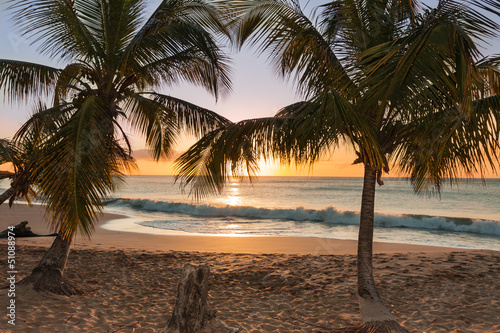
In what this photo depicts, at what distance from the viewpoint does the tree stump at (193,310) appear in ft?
13.6

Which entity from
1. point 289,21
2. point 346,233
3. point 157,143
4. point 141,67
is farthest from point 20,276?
point 346,233

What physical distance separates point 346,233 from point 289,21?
13336 millimetres

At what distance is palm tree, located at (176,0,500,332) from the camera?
3.86 meters

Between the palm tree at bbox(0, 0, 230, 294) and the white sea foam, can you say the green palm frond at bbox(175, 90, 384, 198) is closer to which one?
the palm tree at bbox(0, 0, 230, 294)

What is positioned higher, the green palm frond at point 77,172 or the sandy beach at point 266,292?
the green palm frond at point 77,172

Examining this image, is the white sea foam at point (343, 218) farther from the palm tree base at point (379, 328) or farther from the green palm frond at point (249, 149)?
the green palm frond at point (249, 149)

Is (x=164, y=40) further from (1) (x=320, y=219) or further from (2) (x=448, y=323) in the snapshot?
(1) (x=320, y=219)

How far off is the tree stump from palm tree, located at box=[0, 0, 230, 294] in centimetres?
150

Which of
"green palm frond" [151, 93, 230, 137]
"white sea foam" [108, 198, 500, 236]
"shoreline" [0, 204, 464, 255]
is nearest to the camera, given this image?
"green palm frond" [151, 93, 230, 137]

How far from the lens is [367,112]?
4777 mm

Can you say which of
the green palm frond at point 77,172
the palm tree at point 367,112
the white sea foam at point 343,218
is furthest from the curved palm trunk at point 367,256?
the white sea foam at point 343,218

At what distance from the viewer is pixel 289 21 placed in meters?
5.54

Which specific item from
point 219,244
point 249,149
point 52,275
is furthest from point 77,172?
point 219,244

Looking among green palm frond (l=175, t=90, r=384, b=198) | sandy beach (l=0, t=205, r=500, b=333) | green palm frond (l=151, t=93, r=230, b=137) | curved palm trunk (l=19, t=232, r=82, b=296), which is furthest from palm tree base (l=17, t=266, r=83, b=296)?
green palm frond (l=151, t=93, r=230, b=137)
